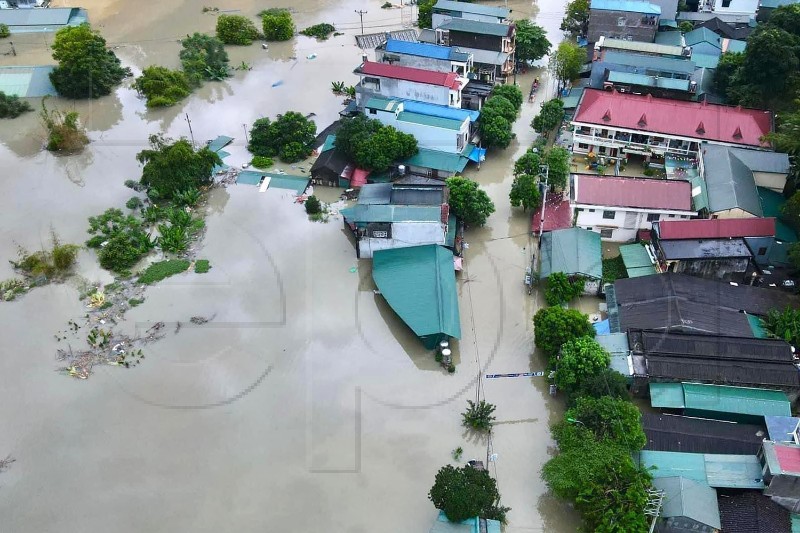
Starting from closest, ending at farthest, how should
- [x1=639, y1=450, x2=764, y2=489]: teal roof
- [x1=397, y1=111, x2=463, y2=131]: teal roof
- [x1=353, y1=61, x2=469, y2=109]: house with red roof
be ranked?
[x1=639, y1=450, x2=764, y2=489]: teal roof → [x1=397, y1=111, x2=463, y2=131]: teal roof → [x1=353, y1=61, x2=469, y2=109]: house with red roof

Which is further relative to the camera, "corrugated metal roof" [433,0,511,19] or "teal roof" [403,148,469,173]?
"corrugated metal roof" [433,0,511,19]

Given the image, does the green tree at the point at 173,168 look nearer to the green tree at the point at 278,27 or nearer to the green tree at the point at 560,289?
the green tree at the point at 560,289

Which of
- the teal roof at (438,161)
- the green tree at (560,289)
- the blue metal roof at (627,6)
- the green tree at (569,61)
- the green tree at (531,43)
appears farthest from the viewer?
the blue metal roof at (627,6)

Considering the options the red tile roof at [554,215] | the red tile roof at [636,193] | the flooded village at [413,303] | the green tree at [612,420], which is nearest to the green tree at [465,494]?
the flooded village at [413,303]

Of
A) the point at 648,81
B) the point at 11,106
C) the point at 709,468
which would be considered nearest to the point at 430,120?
the point at 648,81

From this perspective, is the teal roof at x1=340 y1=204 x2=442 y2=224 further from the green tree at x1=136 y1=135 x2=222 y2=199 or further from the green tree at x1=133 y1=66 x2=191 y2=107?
the green tree at x1=133 y1=66 x2=191 y2=107

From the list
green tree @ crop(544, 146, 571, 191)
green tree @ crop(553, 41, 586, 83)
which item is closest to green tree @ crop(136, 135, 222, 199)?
green tree @ crop(544, 146, 571, 191)
